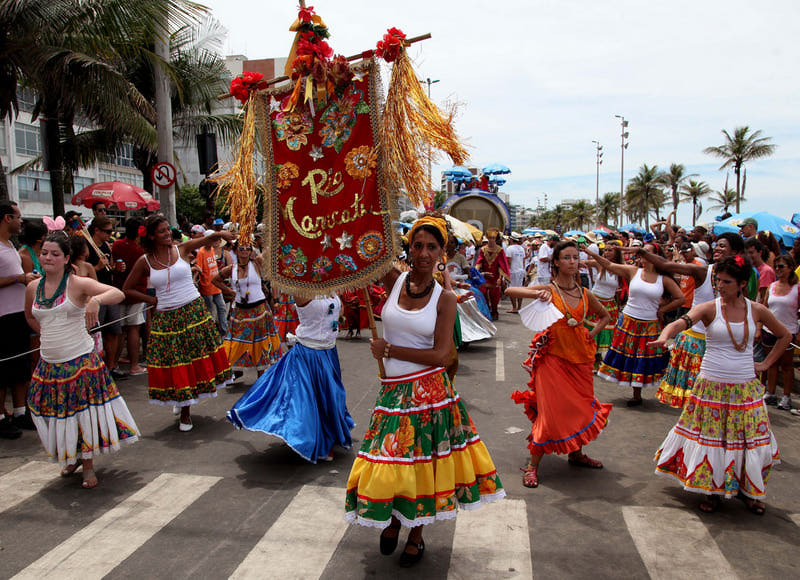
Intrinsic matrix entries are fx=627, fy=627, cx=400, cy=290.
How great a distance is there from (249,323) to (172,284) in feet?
6.46

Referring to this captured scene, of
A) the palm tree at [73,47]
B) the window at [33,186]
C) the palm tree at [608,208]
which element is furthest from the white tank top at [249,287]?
the palm tree at [608,208]

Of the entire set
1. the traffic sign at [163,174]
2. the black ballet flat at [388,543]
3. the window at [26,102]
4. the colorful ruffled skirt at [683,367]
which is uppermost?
the window at [26,102]

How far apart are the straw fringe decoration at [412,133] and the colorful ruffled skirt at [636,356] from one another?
491 cm

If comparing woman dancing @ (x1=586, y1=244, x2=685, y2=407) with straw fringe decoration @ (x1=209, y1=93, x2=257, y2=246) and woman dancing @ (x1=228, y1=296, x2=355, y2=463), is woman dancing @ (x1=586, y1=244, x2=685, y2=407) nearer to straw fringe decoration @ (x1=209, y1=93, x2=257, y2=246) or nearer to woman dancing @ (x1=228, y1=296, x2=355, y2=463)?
woman dancing @ (x1=228, y1=296, x2=355, y2=463)

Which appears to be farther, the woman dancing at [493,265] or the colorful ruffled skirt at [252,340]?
the woman dancing at [493,265]

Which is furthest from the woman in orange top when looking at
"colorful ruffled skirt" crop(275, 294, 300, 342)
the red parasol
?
the red parasol

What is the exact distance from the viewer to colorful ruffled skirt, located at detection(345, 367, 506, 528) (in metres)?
3.63

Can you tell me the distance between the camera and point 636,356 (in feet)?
25.6

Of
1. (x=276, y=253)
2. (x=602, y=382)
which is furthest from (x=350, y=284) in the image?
(x=602, y=382)

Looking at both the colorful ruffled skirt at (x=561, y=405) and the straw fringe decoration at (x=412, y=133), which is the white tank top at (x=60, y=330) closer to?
the straw fringe decoration at (x=412, y=133)

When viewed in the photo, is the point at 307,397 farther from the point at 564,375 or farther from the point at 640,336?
the point at 640,336

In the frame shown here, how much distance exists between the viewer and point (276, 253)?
412 centimetres

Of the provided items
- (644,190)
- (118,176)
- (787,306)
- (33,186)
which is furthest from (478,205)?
(644,190)

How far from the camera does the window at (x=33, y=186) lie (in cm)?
3881
